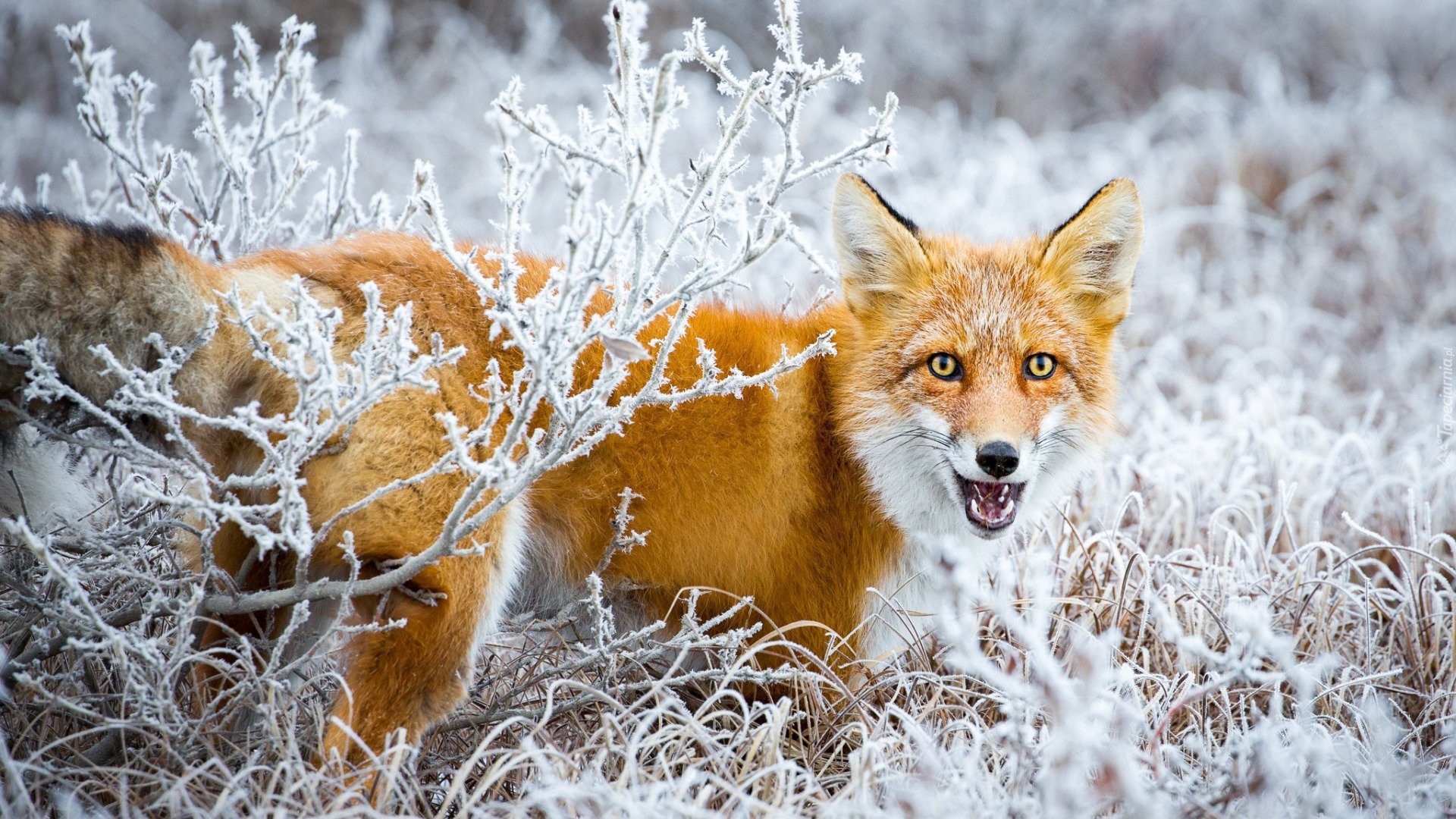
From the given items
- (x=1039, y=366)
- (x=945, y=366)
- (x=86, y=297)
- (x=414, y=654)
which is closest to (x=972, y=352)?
(x=945, y=366)

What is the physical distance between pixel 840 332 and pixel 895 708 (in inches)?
46.3

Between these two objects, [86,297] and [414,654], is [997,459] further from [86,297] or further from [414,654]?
[86,297]

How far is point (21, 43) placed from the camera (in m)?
8.67

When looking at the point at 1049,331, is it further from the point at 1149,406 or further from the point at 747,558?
the point at 1149,406

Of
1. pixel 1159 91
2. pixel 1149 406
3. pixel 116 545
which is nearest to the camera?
pixel 116 545

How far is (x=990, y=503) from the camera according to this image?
9.90 feet

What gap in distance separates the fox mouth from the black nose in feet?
0.53

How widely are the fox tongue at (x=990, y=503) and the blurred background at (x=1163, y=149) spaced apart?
1.07m

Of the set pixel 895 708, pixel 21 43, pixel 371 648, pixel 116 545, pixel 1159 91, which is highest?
pixel 21 43

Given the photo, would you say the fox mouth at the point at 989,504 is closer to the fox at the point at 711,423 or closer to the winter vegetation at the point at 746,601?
the fox at the point at 711,423

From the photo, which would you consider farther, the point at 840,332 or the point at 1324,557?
the point at 1324,557

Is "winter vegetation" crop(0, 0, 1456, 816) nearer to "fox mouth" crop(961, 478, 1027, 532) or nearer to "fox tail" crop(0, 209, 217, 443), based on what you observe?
"fox tail" crop(0, 209, 217, 443)

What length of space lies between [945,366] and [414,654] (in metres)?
1.70

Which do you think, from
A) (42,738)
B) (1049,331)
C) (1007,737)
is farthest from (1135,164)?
(42,738)
